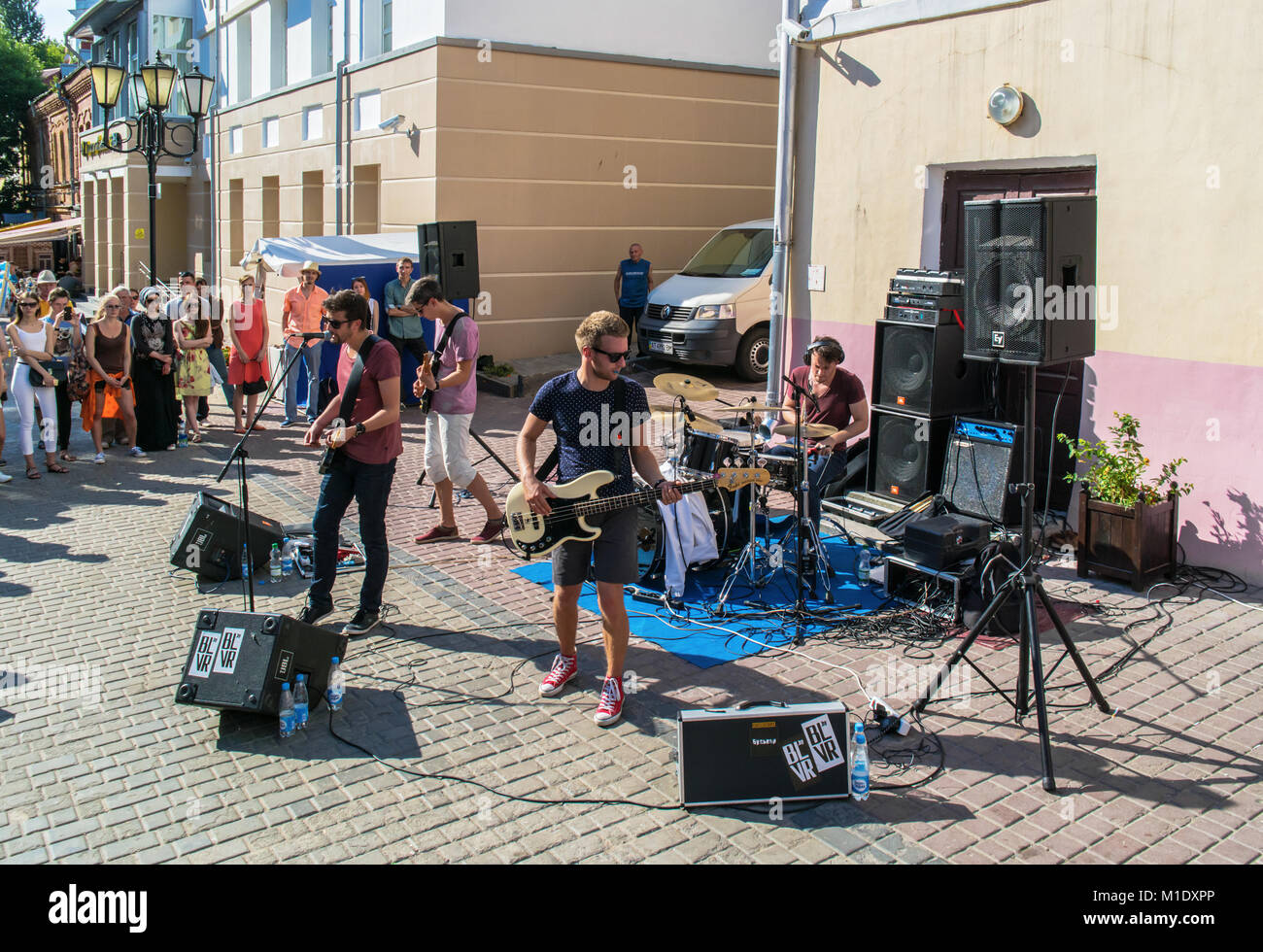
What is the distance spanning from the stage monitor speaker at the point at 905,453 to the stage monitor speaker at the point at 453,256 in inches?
179

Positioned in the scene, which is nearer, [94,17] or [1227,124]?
[1227,124]

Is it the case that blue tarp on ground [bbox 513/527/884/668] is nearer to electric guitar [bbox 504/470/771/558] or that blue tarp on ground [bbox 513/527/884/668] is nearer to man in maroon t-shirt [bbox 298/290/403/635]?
electric guitar [bbox 504/470/771/558]

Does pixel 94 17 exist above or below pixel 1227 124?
above

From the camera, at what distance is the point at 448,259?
1157cm

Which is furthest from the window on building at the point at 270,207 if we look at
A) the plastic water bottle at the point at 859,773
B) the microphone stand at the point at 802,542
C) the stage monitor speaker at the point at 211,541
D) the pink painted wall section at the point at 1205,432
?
the plastic water bottle at the point at 859,773

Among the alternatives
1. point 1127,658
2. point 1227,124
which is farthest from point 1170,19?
point 1127,658

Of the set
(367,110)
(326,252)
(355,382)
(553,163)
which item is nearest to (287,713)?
(355,382)

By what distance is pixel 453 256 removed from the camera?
11.6 meters

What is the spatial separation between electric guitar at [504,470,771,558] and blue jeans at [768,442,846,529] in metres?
2.70

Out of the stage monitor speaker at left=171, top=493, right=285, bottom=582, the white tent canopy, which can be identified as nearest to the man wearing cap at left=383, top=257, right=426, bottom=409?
the white tent canopy

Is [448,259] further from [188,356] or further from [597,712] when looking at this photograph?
[597,712]

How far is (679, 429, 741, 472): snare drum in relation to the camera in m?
7.83

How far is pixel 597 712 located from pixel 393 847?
143cm

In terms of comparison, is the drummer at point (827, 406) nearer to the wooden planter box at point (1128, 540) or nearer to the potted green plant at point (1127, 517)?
the potted green plant at point (1127, 517)
